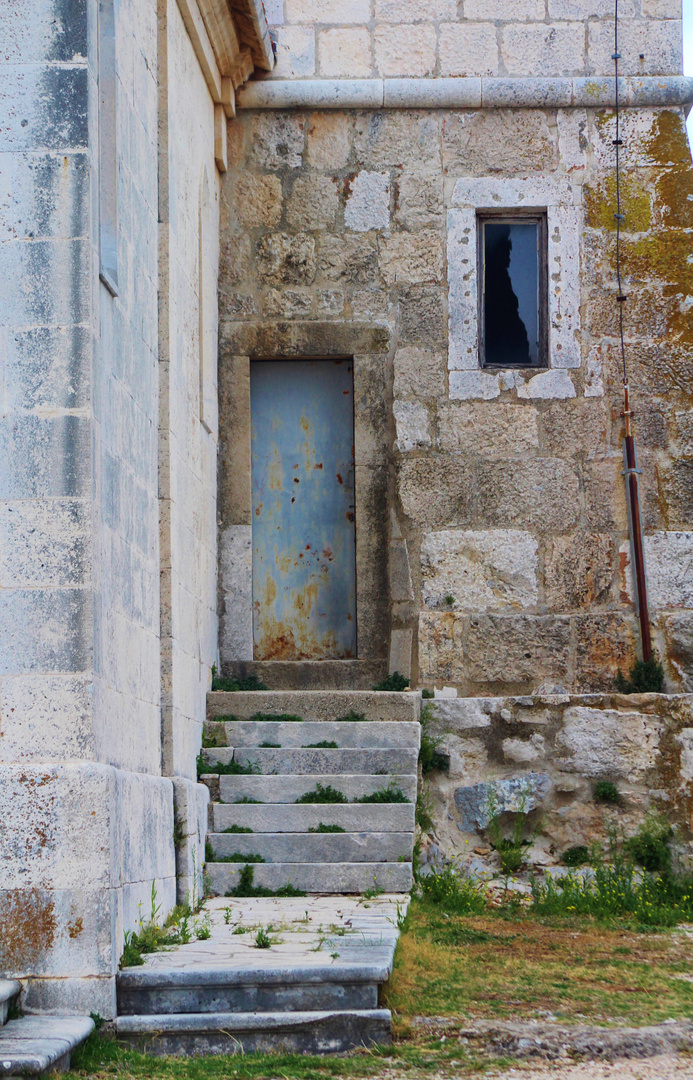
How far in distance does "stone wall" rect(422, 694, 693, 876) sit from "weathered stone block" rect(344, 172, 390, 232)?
3.26m

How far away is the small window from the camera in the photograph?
827 cm

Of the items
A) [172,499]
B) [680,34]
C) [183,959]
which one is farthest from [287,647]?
[680,34]

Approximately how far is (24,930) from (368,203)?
5.61m

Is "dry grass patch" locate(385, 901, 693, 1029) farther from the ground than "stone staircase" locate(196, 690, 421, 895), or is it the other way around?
"stone staircase" locate(196, 690, 421, 895)

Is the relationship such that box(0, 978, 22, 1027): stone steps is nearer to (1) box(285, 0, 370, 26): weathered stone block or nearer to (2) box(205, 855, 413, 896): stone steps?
(2) box(205, 855, 413, 896): stone steps

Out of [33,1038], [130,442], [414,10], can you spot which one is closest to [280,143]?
[414,10]

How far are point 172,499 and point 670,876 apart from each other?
3394mm

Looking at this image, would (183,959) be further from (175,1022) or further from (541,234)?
(541,234)

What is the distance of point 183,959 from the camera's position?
176 inches

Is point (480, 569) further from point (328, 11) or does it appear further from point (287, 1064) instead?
point (287, 1064)

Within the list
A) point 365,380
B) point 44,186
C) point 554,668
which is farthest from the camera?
point 365,380

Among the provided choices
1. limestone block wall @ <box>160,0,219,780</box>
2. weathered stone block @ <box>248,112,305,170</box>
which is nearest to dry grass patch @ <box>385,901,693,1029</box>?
limestone block wall @ <box>160,0,219,780</box>

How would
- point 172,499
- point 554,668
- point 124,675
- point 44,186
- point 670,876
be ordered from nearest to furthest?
point 44,186, point 124,675, point 172,499, point 670,876, point 554,668

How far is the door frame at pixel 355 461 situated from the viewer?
809 cm
